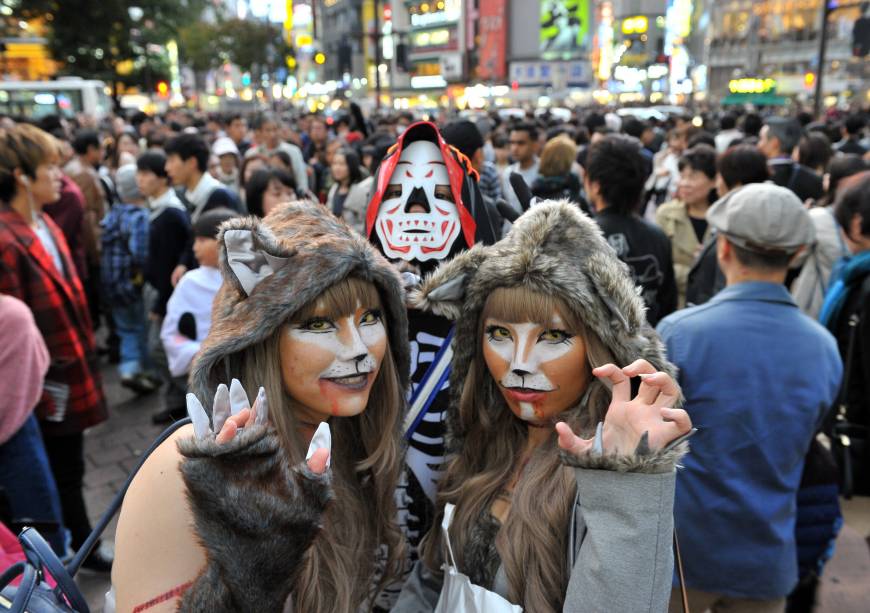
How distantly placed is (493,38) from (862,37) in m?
48.0

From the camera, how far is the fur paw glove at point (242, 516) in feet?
3.84

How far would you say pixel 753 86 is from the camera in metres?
44.4

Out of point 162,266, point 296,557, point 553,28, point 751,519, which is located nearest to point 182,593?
point 296,557

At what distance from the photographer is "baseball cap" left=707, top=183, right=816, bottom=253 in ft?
7.48

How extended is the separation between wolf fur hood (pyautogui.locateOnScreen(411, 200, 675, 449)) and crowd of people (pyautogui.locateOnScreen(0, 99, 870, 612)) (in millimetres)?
174

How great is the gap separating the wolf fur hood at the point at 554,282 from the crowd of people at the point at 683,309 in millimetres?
174

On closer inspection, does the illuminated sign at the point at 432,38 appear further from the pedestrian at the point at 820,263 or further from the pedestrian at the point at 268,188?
the pedestrian at the point at 820,263

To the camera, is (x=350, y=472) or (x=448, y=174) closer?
(x=350, y=472)

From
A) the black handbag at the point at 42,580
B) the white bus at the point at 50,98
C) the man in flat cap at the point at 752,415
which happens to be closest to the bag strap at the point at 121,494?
the black handbag at the point at 42,580

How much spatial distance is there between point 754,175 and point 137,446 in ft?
14.7

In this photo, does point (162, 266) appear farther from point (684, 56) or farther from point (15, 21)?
point (684, 56)

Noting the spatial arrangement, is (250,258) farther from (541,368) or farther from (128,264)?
(128,264)

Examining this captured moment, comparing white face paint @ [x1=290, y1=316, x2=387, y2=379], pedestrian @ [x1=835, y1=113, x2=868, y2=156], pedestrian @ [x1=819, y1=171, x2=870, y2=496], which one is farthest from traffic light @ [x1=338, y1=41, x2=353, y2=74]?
white face paint @ [x1=290, y1=316, x2=387, y2=379]

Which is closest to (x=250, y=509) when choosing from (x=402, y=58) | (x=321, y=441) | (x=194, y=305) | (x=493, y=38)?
(x=321, y=441)
